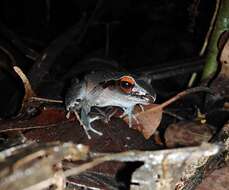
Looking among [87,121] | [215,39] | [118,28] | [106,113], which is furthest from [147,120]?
[118,28]

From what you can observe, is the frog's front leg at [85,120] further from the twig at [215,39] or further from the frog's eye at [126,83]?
the twig at [215,39]

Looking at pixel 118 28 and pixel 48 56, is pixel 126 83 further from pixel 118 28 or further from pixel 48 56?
pixel 118 28

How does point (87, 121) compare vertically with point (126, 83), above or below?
below

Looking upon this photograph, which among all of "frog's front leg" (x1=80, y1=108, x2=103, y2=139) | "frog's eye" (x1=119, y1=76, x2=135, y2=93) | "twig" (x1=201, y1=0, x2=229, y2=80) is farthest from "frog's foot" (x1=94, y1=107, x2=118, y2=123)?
"twig" (x1=201, y1=0, x2=229, y2=80)

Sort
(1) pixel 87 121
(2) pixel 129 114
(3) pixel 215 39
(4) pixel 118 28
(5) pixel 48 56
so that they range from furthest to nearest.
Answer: (4) pixel 118 28
(5) pixel 48 56
(3) pixel 215 39
(2) pixel 129 114
(1) pixel 87 121

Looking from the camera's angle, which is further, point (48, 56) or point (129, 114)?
point (48, 56)

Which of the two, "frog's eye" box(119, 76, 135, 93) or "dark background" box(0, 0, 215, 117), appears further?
"dark background" box(0, 0, 215, 117)

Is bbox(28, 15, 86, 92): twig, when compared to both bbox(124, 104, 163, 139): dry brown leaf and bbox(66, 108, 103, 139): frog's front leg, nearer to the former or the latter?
bbox(66, 108, 103, 139): frog's front leg

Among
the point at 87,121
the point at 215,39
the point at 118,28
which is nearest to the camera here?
the point at 87,121

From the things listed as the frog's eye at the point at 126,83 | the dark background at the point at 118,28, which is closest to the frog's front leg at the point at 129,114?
the frog's eye at the point at 126,83
